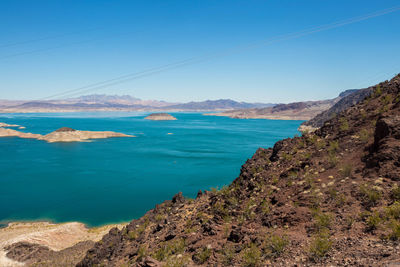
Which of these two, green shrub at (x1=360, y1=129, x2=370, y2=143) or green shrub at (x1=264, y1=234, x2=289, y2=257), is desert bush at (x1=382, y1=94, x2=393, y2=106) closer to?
green shrub at (x1=360, y1=129, x2=370, y2=143)

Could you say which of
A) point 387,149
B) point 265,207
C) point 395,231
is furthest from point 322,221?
point 387,149

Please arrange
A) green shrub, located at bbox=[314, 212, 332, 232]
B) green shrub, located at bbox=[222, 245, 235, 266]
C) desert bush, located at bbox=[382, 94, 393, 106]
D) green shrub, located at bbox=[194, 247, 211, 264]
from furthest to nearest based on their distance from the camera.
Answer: desert bush, located at bbox=[382, 94, 393, 106] < green shrub, located at bbox=[194, 247, 211, 264] < green shrub, located at bbox=[222, 245, 235, 266] < green shrub, located at bbox=[314, 212, 332, 232]

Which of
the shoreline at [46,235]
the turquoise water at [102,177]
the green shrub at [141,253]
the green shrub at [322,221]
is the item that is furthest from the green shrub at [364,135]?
the turquoise water at [102,177]

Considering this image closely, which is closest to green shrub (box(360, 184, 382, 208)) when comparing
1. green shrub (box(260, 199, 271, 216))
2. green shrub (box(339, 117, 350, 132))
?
green shrub (box(260, 199, 271, 216))

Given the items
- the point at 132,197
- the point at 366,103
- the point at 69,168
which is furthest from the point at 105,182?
the point at 366,103

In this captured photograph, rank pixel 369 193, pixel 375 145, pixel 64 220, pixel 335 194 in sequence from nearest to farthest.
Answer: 1. pixel 369 193
2. pixel 335 194
3. pixel 375 145
4. pixel 64 220

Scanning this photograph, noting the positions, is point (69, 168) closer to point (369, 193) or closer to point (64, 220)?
point (64, 220)

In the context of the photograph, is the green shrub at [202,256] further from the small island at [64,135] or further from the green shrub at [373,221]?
the small island at [64,135]
